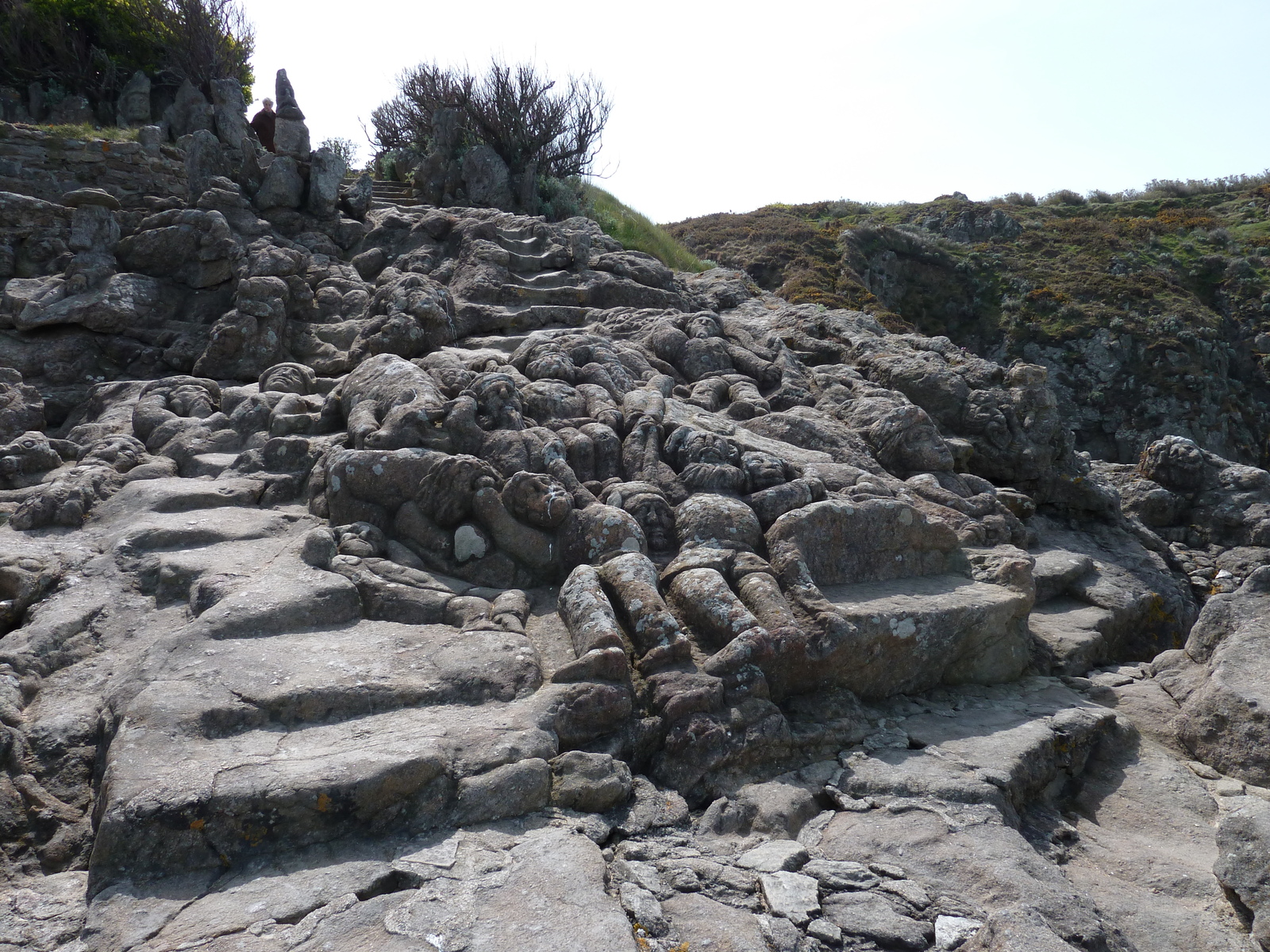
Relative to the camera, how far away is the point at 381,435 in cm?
844

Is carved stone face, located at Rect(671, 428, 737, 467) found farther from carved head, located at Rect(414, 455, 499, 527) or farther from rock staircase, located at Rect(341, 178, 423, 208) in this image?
rock staircase, located at Rect(341, 178, 423, 208)

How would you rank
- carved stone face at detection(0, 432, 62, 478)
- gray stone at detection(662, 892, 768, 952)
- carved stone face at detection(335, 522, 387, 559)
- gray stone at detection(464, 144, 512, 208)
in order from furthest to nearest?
Result: 1. gray stone at detection(464, 144, 512, 208)
2. carved stone face at detection(0, 432, 62, 478)
3. carved stone face at detection(335, 522, 387, 559)
4. gray stone at detection(662, 892, 768, 952)

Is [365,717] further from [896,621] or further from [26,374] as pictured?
[26,374]

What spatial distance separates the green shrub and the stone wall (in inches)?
361

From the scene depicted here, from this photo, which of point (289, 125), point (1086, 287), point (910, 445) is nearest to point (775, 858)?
point (910, 445)

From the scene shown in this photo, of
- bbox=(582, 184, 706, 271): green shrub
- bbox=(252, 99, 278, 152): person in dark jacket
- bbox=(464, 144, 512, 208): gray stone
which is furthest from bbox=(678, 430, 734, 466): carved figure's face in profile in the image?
bbox=(252, 99, 278, 152): person in dark jacket

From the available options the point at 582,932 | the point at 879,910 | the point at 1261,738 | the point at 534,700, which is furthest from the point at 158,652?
the point at 1261,738

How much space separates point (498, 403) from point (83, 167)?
11.2 m

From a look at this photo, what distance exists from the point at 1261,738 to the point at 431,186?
1841 centimetres

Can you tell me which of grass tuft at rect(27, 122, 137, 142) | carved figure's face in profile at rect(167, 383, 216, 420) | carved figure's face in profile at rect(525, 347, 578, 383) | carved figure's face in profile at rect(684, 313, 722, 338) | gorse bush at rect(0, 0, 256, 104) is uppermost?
gorse bush at rect(0, 0, 256, 104)

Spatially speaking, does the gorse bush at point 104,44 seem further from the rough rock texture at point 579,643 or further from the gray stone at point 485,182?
the rough rock texture at point 579,643

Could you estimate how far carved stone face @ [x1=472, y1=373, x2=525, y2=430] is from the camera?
9000 mm

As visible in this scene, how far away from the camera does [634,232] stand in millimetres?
20578

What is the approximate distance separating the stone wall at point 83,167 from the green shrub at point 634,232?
9182 mm
